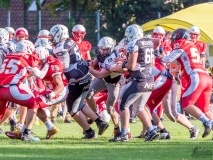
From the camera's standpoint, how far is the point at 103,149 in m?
10.6

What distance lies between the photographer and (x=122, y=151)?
1036 cm

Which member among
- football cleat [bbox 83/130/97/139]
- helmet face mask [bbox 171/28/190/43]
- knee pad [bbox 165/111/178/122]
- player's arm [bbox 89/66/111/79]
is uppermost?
helmet face mask [bbox 171/28/190/43]

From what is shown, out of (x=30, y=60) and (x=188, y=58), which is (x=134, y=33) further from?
(x=30, y=60)

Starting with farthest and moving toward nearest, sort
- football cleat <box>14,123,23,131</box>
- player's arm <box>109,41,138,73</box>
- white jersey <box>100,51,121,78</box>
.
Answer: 1. football cleat <box>14,123,23,131</box>
2. white jersey <box>100,51,121,78</box>
3. player's arm <box>109,41,138,73</box>

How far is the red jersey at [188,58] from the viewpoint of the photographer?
38.8 ft

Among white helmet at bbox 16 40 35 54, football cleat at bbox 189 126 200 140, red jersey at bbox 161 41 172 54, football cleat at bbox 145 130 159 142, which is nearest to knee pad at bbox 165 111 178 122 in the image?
football cleat at bbox 189 126 200 140

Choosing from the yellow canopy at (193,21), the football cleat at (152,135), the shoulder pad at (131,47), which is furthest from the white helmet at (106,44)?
the yellow canopy at (193,21)

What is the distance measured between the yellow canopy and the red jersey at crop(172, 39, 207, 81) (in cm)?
650

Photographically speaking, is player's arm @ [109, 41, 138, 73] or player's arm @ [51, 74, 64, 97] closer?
player's arm @ [109, 41, 138, 73]

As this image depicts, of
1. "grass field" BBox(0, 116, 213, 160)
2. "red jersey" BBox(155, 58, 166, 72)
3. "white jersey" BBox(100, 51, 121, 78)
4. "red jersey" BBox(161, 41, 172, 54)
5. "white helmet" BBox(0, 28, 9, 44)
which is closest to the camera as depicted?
"grass field" BBox(0, 116, 213, 160)

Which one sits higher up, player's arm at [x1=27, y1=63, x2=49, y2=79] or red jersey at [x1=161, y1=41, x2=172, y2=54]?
red jersey at [x1=161, y1=41, x2=172, y2=54]

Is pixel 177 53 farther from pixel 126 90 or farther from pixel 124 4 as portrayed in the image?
pixel 124 4

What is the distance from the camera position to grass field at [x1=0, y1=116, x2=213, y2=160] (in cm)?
979

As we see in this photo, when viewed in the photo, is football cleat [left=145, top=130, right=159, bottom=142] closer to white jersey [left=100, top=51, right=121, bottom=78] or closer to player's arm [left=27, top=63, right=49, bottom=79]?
white jersey [left=100, top=51, right=121, bottom=78]
